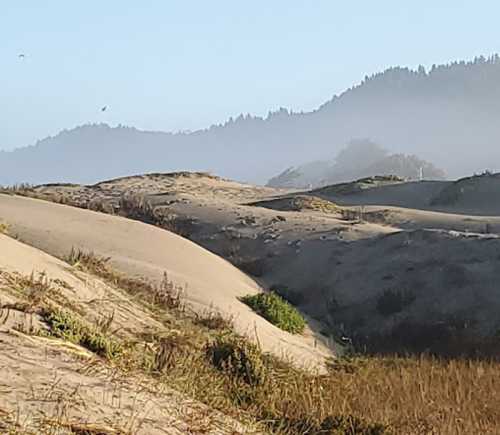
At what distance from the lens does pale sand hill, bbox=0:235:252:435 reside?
5.83 metres

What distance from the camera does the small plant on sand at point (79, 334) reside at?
7879 millimetres

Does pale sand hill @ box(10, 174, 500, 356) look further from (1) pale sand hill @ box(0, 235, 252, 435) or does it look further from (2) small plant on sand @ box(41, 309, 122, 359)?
(1) pale sand hill @ box(0, 235, 252, 435)

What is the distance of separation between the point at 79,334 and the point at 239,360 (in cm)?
219

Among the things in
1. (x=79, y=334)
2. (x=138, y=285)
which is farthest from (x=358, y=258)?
(x=79, y=334)

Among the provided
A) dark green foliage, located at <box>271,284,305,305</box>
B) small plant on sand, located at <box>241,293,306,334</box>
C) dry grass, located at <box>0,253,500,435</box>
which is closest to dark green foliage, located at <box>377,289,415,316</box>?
dark green foliage, located at <box>271,284,305,305</box>

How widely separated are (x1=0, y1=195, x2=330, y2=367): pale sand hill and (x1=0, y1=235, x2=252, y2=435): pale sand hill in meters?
4.82

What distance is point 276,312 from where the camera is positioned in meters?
14.5

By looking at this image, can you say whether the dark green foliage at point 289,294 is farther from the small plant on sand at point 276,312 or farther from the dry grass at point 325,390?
the dry grass at point 325,390

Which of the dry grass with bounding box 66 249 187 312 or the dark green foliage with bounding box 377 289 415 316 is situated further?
the dark green foliage with bounding box 377 289 415 316

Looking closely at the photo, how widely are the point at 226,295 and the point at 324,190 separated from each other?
26636 millimetres

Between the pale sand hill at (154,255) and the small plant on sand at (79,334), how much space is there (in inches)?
163

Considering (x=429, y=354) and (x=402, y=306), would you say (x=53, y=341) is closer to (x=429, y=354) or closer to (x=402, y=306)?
(x=429, y=354)

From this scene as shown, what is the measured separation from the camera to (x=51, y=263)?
11.8 m

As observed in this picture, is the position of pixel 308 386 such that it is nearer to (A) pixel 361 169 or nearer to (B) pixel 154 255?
(B) pixel 154 255
